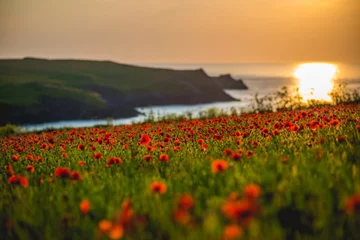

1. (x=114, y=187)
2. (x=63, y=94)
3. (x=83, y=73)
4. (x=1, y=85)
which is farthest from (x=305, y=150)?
(x=83, y=73)

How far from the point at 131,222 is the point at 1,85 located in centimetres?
7870

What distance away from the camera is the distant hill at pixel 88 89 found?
66.9 metres

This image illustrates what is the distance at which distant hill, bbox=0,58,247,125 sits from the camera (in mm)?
66938

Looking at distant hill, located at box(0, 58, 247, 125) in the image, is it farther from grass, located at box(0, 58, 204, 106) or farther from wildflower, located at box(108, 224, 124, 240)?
wildflower, located at box(108, 224, 124, 240)

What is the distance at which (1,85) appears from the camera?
7238 centimetres

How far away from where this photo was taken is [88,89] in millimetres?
83938

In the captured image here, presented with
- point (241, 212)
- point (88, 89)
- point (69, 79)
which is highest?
point (69, 79)

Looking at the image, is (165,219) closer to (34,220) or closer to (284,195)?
(284,195)

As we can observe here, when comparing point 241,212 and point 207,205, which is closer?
point 241,212

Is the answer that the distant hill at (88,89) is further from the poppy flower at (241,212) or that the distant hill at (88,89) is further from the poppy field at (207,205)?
the poppy flower at (241,212)

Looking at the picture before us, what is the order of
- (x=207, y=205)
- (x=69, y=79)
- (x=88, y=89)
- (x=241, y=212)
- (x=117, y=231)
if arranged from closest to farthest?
(x=241, y=212) → (x=117, y=231) → (x=207, y=205) → (x=88, y=89) → (x=69, y=79)

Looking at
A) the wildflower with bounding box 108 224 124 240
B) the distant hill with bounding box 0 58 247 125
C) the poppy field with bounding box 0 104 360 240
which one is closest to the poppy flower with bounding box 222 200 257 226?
the poppy field with bounding box 0 104 360 240

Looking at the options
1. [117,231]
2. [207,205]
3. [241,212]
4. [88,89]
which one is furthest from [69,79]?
[241,212]

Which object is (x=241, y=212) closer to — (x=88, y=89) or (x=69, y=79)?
(x=88, y=89)
